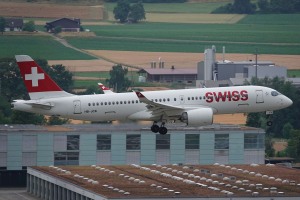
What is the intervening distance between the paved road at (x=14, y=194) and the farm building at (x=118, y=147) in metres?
3.18

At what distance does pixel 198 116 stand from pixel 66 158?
150 feet

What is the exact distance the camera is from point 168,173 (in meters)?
166

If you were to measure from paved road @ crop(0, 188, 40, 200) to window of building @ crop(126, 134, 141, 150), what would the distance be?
13182mm

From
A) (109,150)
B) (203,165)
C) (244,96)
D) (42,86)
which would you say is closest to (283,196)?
(244,96)

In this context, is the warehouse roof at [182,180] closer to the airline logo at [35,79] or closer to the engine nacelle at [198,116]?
the engine nacelle at [198,116]

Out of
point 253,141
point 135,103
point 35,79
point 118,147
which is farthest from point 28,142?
point 135,103

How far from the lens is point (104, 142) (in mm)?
186375

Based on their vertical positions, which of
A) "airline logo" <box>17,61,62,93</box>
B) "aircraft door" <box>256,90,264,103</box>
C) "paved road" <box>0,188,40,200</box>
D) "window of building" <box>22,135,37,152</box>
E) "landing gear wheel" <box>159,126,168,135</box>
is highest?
"airline logo" <box>17,61,62,93</box>

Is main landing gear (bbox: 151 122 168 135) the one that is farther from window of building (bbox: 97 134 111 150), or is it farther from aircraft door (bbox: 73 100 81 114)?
window of building (bbox: 97 134 111 150)

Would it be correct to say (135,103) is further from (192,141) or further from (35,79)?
(192,141)

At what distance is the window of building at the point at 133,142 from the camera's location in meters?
186

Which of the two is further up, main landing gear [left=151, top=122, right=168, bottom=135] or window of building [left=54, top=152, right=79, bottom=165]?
main landing gear [left=151, top=122, right=168, bottom=135]

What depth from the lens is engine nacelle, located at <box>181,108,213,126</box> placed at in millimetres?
144000

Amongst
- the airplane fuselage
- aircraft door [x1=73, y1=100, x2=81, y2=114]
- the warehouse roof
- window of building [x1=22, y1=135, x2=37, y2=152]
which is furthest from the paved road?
aircraft door [x1=73, y1=100, x2=81, y2=114]
